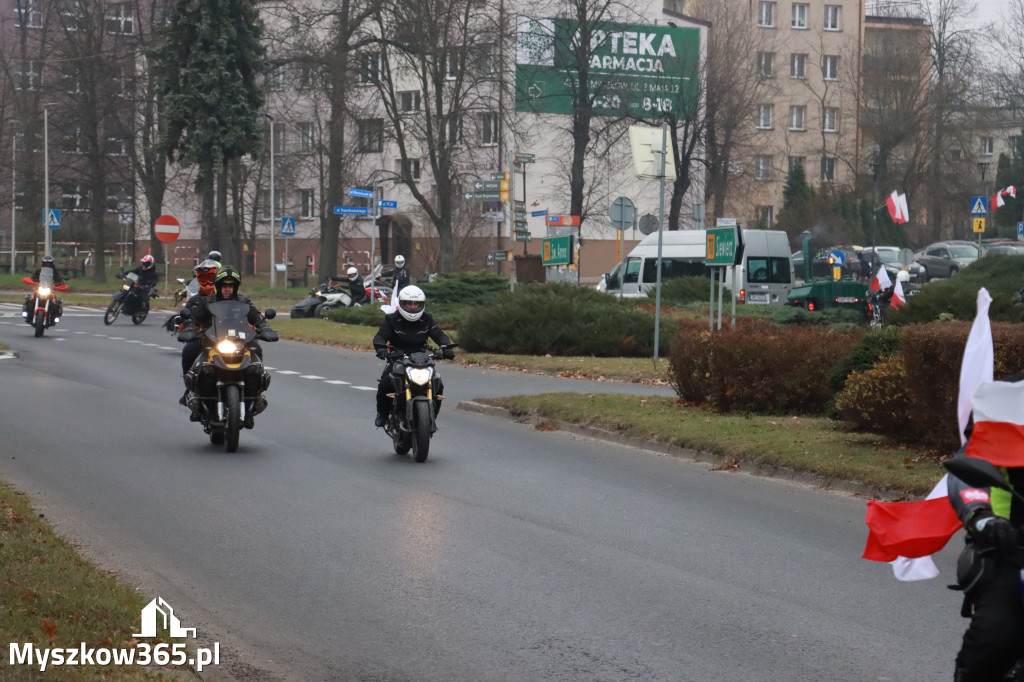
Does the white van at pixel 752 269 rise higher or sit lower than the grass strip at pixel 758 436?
higher

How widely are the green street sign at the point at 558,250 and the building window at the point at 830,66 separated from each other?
208 ft

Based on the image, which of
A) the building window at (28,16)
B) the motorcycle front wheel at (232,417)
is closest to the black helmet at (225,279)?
the motorcycle front wheel at (232,417)

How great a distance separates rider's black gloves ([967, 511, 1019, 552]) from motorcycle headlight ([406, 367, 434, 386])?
911 centimetres

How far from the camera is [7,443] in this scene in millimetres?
13664

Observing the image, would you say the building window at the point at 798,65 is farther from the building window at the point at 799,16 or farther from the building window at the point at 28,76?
the building window at the point at 28,76

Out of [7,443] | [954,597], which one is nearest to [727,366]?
[7,443]

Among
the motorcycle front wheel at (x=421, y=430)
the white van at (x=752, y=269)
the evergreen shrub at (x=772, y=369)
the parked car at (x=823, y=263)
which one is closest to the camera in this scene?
the motorcycle front wheel at (x=421, y=430)

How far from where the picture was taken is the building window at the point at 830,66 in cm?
8675

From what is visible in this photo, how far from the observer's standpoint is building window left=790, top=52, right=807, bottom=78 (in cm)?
8650

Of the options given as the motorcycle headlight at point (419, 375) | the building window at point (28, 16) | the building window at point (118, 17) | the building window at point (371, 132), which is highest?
the building window at point (28, 16)

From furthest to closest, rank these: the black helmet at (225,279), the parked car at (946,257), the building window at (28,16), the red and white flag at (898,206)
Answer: the building window at (28,16) < the parked car at (946,257) < the red and white flag at (898,206) < the black helmet at (225,279)

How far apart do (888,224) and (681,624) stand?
62.4 metres

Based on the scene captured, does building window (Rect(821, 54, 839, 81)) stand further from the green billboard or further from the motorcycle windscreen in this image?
the motorcycle windscreen

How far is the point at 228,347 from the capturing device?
1336 centimetres
